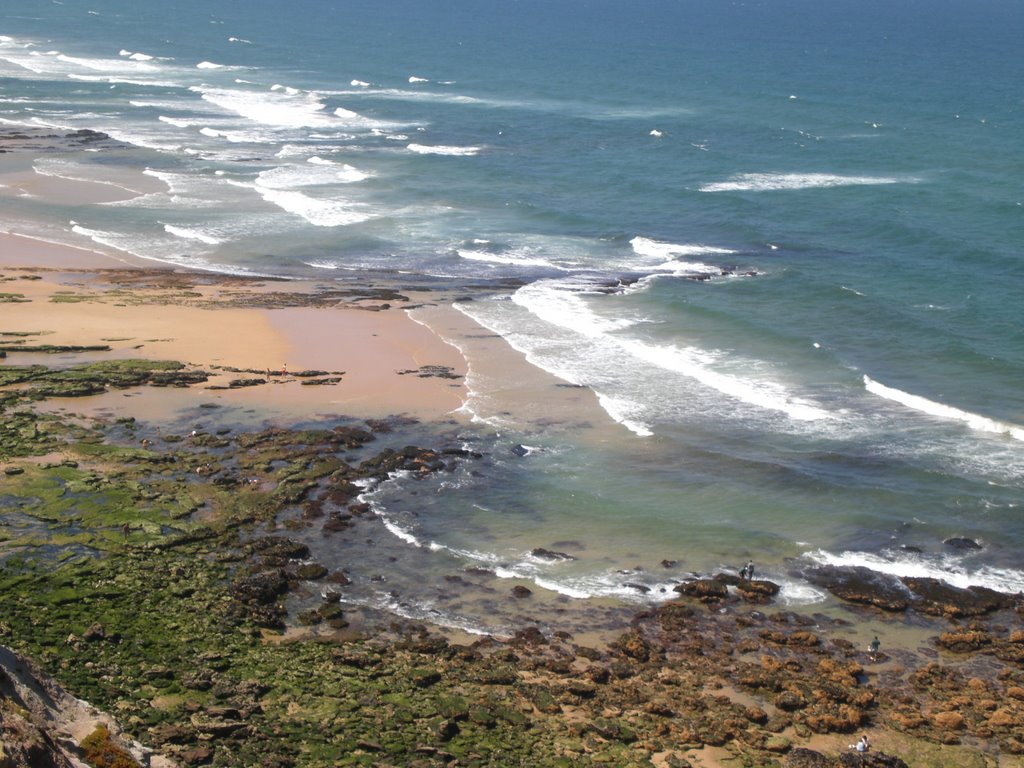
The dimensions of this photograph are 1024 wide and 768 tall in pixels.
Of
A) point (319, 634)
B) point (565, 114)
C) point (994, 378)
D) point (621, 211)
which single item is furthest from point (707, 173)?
point (319, 634)

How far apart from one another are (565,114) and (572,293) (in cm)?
4749

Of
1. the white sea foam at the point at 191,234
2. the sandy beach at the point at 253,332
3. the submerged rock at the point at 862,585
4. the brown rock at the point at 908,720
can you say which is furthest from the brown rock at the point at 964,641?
the white sea foam at the point at 191,234

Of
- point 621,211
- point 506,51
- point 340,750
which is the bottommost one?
point 340,750

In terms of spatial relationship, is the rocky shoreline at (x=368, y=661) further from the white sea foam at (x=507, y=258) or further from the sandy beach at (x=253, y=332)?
the white sea foam at (x=507, y=258)

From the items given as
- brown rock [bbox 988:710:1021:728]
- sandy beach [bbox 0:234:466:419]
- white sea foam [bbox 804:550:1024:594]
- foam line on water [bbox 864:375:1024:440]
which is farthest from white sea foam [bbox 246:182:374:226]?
brown rock [bbox 988:710:1021:728]

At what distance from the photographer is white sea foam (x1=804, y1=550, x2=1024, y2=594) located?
27359 millimetres

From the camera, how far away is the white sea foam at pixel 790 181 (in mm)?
67812

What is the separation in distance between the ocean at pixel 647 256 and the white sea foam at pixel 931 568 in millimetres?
106

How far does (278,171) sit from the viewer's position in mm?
72438

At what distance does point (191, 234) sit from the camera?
57.2 metres

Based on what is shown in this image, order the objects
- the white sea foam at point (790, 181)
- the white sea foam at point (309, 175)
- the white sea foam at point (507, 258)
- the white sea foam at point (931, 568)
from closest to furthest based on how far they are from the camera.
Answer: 1. the white sea foam at point (931, 568)
2. the white sea foam at point (507, 258)
3. the white sea foam at point (790, 181)
4. the white sea foam at point (309, 175)

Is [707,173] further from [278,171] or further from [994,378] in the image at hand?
[994,378]

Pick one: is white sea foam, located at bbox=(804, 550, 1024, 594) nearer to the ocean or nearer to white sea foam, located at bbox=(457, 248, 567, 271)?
the ocean

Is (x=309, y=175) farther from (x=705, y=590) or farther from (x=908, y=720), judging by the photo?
(x=908, y=720)
